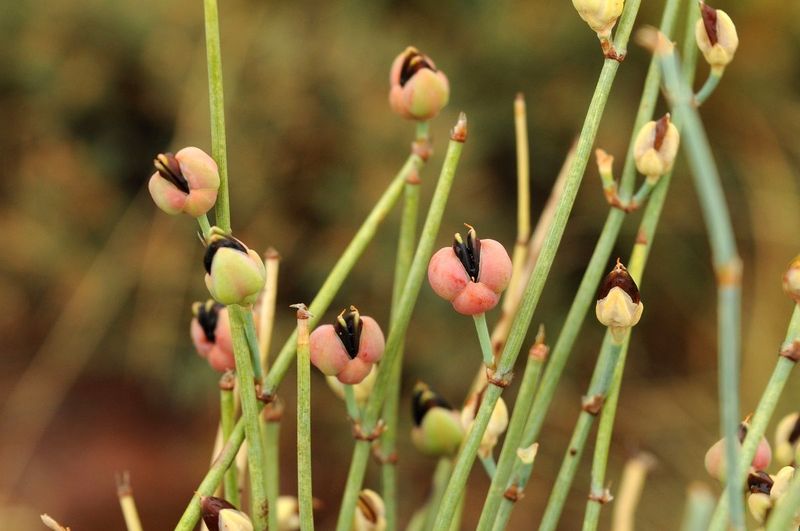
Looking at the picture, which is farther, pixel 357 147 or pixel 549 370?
pixel 357 147

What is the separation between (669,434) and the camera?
1.33 m

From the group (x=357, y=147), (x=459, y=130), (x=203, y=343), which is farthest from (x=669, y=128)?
(x=357, y=147)

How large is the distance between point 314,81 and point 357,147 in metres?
0.10

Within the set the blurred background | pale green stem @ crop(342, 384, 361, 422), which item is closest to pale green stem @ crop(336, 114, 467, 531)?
pale green stem @ crop(342, 384, 361, 422)

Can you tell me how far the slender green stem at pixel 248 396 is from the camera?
269mm

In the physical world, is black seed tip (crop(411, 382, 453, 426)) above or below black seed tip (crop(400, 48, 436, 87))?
below

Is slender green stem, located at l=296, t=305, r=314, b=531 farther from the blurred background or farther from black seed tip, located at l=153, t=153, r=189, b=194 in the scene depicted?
the blurred background

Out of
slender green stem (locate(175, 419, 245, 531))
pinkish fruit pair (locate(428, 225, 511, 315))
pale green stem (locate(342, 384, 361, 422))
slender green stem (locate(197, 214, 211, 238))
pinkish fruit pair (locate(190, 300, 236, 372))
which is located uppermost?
pinkish fruit pair (locate(428, 225, 511, 315))

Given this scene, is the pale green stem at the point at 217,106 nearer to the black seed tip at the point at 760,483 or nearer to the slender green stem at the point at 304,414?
the slender green stem at the point at 304,414

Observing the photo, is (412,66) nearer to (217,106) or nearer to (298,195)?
(217,106)

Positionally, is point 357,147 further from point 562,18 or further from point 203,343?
point 203,343

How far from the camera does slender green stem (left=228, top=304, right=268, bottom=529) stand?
0.27 meters

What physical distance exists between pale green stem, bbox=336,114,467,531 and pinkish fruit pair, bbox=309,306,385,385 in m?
0.03

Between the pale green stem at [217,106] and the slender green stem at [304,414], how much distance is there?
35mm
